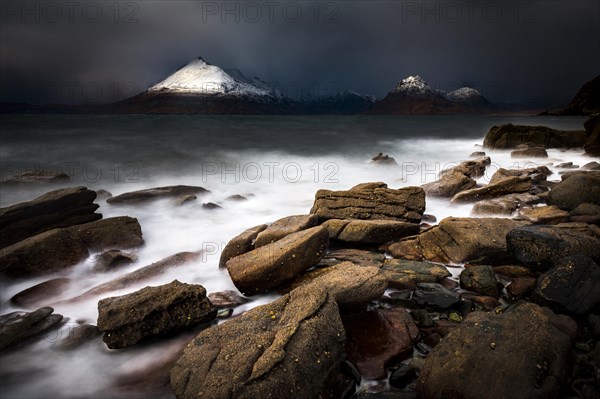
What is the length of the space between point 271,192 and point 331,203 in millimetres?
5015

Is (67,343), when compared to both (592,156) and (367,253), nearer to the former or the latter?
(367,253)

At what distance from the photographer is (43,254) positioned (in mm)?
6148

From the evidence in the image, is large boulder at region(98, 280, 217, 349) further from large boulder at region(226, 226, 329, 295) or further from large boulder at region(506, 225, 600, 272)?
large boulder at region(506, 225, 600, 272)

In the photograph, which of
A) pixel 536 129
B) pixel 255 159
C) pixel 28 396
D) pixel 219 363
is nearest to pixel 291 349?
pixel 219 363

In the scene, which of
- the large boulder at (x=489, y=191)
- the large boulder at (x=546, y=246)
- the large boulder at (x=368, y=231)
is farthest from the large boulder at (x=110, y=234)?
the large boulder at (x=489, y=191)

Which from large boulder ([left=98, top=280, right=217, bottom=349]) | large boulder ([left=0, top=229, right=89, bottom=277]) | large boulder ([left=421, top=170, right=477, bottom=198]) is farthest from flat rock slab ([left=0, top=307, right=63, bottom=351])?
large boulder ([left=421, top=170, right=477, bottom=198])

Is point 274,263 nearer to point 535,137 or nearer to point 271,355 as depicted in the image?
point 271,355

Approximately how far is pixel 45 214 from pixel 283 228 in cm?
590

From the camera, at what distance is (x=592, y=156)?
17453mm

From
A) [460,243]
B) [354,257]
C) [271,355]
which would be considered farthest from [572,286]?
[271,355]

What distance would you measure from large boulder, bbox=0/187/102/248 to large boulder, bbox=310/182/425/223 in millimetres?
5921

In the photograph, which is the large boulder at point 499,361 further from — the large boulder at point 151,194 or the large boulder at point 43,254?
the large boulder at point 151,194

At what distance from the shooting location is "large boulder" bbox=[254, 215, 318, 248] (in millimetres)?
6363

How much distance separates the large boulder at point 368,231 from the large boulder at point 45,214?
20.9 feet
